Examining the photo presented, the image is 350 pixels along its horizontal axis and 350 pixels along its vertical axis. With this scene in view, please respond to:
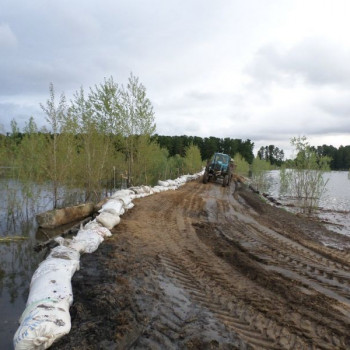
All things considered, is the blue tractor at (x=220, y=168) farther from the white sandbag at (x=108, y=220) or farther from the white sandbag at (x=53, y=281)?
the white sandbag at (x=53, y=281)

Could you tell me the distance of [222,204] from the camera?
43.8 feet

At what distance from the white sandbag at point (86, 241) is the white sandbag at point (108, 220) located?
96cm

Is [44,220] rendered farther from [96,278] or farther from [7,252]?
[96,278]

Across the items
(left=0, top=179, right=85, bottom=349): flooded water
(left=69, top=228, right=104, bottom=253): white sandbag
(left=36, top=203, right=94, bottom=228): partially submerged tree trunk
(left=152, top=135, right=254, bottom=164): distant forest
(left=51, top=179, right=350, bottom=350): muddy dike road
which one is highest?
(left=152, top=135, right=254, bottom=164): distant forest

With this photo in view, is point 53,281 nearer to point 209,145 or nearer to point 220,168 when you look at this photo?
point 220,168

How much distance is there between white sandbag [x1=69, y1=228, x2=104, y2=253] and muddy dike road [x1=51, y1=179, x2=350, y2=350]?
0.57 feet

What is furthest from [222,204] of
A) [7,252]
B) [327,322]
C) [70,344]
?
[70,344]

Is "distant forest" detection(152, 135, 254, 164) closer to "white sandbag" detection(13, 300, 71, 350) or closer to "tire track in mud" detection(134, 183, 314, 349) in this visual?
Answer: "tire track in mud" detection(134, 183, 314, 349)

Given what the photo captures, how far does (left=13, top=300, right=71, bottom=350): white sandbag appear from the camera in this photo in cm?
295

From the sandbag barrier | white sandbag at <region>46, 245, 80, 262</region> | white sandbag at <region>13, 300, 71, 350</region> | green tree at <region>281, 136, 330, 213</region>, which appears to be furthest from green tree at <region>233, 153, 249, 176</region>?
white sandbag at <region>13, 300, 71, 350</region>

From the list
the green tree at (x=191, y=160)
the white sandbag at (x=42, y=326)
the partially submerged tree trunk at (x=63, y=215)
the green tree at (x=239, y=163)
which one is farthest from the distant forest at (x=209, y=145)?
the white sandbag at (x=42, y=326)

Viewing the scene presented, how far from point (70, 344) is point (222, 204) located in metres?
10.7

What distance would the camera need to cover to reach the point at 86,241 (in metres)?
6.16

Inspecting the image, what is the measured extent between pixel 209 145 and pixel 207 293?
72444 millimetres
